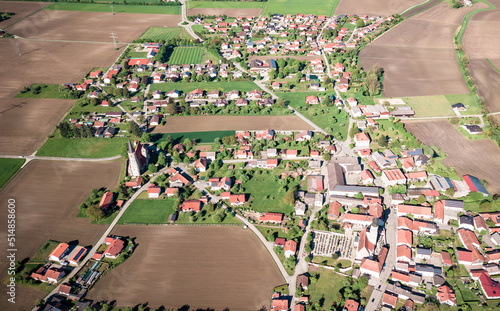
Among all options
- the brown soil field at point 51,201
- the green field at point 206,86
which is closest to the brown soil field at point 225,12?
the green field at point 206,86

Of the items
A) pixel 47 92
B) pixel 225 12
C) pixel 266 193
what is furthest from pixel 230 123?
pixel 225 12

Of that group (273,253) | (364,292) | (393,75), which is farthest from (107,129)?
(393,75)

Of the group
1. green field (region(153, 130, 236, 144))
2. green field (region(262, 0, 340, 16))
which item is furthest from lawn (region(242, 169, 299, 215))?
green field (region(262, 0, 340, 16))

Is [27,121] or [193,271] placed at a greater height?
[27,121]

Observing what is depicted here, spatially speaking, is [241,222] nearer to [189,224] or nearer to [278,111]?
[189,224]

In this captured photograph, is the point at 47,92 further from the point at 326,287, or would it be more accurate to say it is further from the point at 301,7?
the point at 301,7

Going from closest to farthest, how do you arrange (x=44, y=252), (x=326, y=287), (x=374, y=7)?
(x=326, y=287), (x=44, y=252), (x=374, y=7)

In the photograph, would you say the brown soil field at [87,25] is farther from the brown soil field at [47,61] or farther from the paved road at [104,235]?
the paved road at [104,235]

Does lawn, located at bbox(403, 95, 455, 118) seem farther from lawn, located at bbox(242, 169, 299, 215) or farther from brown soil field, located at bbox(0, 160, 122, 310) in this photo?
brown soil field, located at bbox(0, 160, 122, 310)
